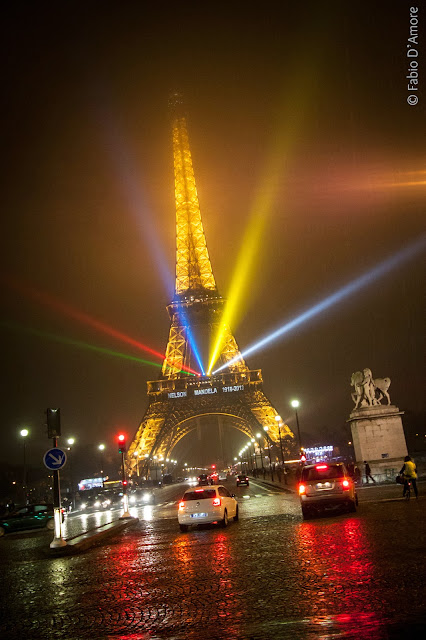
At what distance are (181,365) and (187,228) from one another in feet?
64.1

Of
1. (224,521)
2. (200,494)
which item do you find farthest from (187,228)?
(224,521)

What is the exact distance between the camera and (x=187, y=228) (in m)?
85.6

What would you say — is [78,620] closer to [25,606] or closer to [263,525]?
[25,606]

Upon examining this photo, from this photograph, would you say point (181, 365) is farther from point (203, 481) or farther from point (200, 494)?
point (200, 494)

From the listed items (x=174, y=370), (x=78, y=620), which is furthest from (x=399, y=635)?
(x=174, y=370)

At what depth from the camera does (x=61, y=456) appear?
54.4 ft

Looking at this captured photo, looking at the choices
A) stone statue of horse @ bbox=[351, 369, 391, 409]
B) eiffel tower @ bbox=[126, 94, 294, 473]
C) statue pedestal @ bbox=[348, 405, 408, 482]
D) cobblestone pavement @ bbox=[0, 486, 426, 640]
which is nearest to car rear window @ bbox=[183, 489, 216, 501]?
cobblestone pavement @ bbox=[0, 486, 426, 640]

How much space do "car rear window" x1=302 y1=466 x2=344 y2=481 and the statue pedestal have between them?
12.7m

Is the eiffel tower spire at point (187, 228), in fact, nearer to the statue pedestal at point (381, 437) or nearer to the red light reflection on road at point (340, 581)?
the statue pedestal at point (381, 437)

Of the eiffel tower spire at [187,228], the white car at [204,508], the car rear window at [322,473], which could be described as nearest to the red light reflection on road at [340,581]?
the car rear window at [322,473]

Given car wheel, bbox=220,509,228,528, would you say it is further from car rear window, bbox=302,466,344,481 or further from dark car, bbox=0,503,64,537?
dark car, bbox=0,503,64,537

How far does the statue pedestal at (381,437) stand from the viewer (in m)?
30.6

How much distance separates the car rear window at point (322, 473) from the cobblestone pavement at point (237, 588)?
3.24m

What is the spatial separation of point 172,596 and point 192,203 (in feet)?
265
